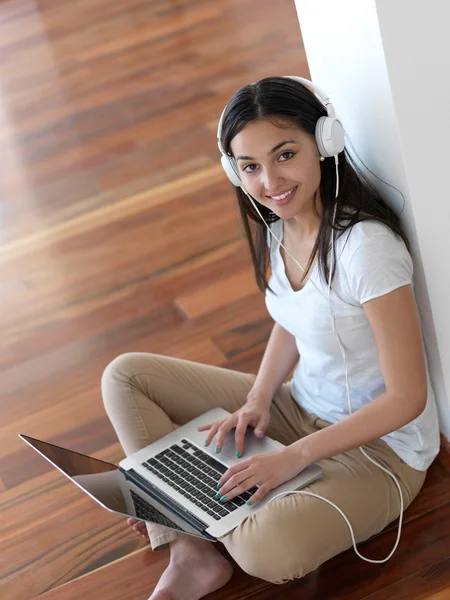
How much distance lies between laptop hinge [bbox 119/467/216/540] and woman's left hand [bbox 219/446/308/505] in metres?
0.07

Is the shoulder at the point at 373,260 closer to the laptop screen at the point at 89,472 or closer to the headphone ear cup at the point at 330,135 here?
the headphone ear cup at the point at 330,135

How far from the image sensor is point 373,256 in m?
1.30

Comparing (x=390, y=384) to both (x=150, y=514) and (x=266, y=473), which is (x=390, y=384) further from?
(x=150, y=514)

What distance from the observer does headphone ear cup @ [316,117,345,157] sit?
127cm

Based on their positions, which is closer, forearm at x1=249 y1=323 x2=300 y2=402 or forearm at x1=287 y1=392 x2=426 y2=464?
forearm at x1=287 y1=392 x2=426 y2=464

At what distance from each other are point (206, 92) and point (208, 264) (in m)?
1.03

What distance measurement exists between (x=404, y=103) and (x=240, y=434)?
60cm

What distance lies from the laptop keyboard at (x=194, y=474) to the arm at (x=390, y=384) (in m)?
0.16

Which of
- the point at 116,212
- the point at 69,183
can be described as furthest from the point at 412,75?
the point at 69,183

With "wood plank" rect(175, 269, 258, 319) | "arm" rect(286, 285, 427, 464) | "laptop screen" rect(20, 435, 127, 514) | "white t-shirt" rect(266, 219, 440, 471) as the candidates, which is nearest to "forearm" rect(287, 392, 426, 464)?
"arm" rect(286, 285, 427, 464)

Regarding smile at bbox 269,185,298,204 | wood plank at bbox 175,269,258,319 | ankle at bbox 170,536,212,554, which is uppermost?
smile at bbox 269,185,298,204

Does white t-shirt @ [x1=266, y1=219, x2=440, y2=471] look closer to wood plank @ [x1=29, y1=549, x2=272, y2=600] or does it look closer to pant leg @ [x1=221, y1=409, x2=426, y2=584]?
pant leg @ [x1=221, y1=409, x2=426, y2=584]

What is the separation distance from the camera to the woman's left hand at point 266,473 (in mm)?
1390

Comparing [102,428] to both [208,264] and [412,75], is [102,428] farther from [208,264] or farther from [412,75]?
[412,75]
